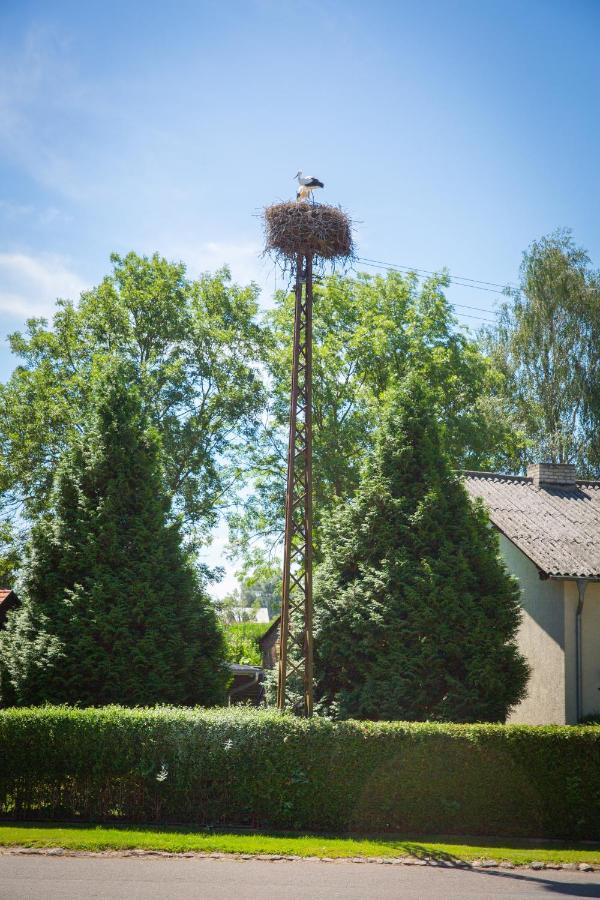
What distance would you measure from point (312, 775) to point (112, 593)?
189 inches

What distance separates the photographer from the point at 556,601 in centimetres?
1808

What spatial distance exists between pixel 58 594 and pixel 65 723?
272 centimetres

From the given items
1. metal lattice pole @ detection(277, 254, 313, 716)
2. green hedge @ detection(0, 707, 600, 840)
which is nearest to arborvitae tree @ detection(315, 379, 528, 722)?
metal lattice pole @ detection(277, 254, 313, 716)

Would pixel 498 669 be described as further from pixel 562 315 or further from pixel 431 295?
pixel 562 315

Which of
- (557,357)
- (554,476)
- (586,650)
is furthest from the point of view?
(557,357)

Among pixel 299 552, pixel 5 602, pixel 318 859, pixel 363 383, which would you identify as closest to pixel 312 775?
pixel 318 859

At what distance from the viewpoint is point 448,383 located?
96.7 feet

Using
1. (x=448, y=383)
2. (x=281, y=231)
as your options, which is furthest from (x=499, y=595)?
(x=448, y=383)

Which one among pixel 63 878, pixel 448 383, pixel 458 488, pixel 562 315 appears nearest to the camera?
pixel 63 878

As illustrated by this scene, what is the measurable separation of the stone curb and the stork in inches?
405

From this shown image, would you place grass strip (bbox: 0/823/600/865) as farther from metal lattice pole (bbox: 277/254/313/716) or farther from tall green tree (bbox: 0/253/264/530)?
tall green tree (bbox: 0/253/264/530)

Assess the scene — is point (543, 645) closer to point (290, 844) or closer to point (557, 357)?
point (290, 844)

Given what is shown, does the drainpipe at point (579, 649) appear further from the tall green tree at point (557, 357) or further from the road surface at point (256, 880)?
the tall green tree at point (557, 357)

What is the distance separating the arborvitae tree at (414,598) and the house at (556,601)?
2259 millimetres
